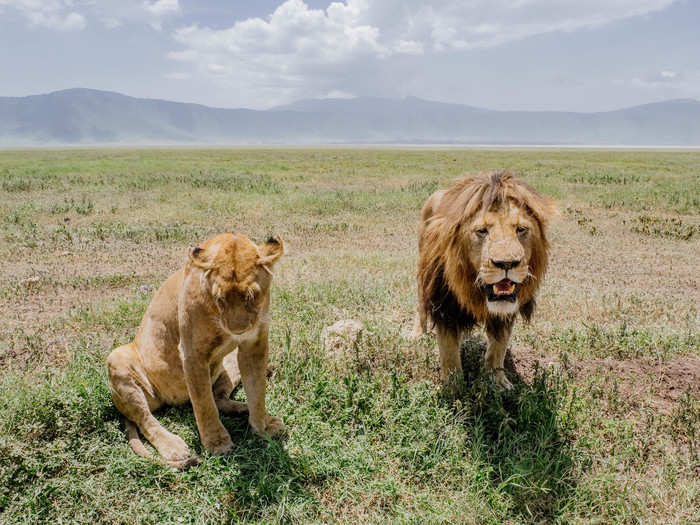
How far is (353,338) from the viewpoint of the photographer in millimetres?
4758

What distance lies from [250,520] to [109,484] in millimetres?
932

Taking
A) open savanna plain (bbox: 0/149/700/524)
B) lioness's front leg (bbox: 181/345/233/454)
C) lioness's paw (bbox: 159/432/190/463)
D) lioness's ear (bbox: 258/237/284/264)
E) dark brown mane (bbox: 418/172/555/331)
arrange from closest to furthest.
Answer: lioness's ear (bbox: 258/237/284/264)
open savanna plain (bbox: 0/149/700/524)
lioness's front leg (bbox: 181/345/233/454)
lioness's paw (bbox: 159/432/190/463)
dark brown mane (bbox: 418/172/555/331)

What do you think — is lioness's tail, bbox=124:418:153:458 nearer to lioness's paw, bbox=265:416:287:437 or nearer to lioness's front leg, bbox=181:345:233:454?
lioness's front leg, bbox=181:345:233:454

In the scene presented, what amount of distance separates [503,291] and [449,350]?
1.14 meters

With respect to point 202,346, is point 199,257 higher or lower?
higher

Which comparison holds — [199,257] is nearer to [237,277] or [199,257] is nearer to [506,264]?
[237,277]

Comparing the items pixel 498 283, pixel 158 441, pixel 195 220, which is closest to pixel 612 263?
pixel 498 283

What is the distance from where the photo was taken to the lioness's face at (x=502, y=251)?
2.89 metres

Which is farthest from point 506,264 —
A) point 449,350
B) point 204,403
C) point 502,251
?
point 204,403

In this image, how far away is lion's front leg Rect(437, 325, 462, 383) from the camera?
3889mm

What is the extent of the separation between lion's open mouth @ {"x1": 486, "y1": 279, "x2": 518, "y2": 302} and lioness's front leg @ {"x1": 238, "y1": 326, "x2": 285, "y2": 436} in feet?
4.92

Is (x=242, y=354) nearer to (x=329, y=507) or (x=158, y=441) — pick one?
(x=158, y=441)

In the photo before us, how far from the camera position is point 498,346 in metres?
3.98

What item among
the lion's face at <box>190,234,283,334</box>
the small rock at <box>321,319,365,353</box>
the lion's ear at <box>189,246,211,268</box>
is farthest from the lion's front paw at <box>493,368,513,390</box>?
the lion's ear at <box>189,246,211,268</box>
